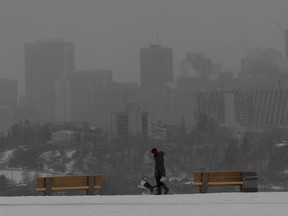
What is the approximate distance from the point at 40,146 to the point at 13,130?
101ft

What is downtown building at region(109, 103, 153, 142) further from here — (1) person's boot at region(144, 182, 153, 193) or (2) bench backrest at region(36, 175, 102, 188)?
(2) bench backrest at region(36, 175, 102, 188)

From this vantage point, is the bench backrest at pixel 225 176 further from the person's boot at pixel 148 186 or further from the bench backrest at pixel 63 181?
the bench backrest at pixel 63 181

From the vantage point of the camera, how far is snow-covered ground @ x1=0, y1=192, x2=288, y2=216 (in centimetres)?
1231

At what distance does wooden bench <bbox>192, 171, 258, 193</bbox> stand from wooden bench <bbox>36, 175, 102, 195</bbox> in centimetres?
293

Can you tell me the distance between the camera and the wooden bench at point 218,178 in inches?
683

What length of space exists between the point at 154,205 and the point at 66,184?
4655mm

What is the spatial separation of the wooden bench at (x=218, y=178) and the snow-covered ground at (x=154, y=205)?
1.86m

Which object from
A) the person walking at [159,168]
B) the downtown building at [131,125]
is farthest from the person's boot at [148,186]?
the downtown building at [131,125]

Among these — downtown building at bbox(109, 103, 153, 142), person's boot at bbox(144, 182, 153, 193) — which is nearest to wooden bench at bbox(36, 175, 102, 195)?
person's boot at bbox(144, 182, 153, 193)

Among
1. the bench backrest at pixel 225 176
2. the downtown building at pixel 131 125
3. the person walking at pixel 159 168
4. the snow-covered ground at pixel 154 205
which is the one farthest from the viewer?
the downtown building at pixel 131 125

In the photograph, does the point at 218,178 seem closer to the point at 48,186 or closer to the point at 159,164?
the point at 159,164

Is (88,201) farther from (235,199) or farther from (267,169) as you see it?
(267,169)

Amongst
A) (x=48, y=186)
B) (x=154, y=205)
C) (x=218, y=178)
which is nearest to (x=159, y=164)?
(x=218, y=178)

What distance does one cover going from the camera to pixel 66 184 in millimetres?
17453
